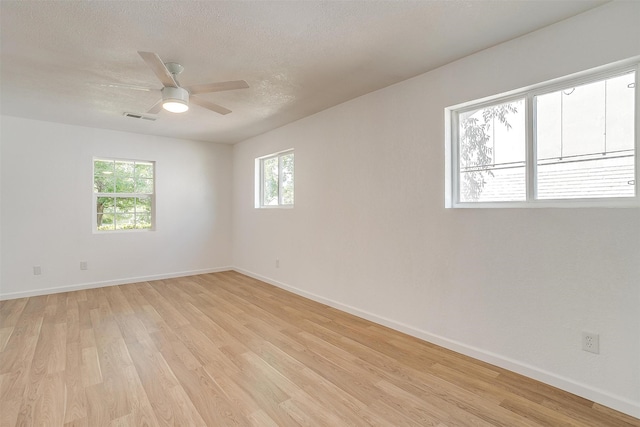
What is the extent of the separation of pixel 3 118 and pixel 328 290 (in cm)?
485

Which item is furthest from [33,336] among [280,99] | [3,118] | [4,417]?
[280,99]

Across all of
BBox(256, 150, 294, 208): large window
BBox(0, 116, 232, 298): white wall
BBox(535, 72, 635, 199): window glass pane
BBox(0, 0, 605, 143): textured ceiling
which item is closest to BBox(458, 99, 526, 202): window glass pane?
BBox(535, 72, 635, 199): window glass pane

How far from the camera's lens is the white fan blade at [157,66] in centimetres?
191

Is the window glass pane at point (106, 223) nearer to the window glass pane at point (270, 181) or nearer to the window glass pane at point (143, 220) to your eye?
the window glass pane at point (143, 220)

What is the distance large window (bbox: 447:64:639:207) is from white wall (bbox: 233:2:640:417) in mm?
129

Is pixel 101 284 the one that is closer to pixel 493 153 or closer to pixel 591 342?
pixel 493 153

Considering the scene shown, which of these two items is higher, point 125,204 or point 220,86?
point 220,86

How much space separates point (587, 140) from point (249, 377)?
281cm

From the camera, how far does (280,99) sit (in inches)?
135

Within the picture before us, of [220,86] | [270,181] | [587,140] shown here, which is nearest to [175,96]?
[220,86]

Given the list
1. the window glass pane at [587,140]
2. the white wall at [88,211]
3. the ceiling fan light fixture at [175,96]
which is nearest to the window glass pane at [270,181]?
the white wall at [88,211]

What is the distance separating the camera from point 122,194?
4.98 meters

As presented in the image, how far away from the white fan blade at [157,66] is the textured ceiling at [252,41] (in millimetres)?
241

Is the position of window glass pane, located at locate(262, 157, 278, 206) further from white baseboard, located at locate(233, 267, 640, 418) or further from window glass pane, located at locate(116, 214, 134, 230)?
white baseboard, located at locate(233, 267, 640, 418)
